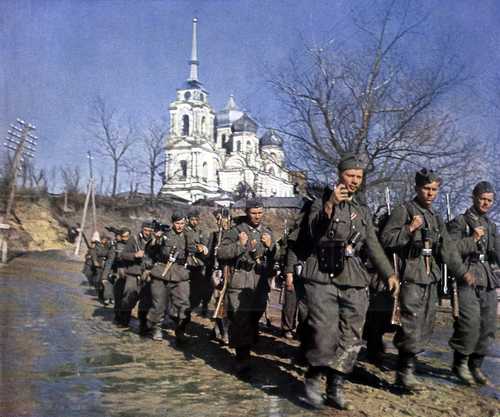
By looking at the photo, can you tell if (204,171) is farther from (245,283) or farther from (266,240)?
(245,283)

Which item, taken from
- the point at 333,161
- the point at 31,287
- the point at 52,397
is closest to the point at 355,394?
the point at 52,397

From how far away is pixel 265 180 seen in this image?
1269 cm

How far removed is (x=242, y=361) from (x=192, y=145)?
4.63 meters

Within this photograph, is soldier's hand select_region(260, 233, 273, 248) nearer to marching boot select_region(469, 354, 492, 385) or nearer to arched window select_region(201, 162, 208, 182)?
marching boot select_region(469, 354, 492, 385)

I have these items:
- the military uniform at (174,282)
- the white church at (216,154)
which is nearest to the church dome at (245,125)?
the white church at (216,154)

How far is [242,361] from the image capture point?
622 cm

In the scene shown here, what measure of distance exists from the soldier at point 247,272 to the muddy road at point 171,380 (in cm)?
51

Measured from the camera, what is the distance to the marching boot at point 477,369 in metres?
6.11

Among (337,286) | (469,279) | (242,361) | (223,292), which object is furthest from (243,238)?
(469,279)

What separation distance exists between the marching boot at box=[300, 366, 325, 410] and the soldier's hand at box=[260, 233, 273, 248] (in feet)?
6.29

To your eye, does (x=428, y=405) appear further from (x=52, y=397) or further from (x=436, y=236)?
(x=52, y=397)

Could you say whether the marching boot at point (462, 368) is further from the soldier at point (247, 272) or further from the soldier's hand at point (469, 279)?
the soldier at point (247, 272)

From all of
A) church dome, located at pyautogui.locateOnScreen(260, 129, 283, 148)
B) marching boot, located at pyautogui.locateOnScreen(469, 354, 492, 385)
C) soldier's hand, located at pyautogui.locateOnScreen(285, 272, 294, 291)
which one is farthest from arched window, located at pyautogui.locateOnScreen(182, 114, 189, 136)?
marching boot, located at pyautogui.locateOnScreen(469, 354, 492, 385)

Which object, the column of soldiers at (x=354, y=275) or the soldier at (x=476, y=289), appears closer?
the column of soldiers at (x=354, y=275)
